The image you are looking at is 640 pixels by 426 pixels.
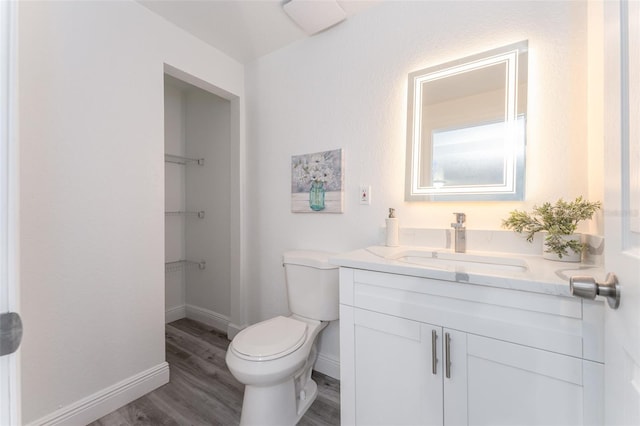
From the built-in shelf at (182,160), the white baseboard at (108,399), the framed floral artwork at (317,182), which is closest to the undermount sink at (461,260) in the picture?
the framed floral artwork at (317,182)

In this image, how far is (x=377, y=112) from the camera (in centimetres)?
156

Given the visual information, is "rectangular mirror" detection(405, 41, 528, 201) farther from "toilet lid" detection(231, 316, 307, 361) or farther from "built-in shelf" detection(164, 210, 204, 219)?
"built-in shelf" detection(164, 210, 204, 219)

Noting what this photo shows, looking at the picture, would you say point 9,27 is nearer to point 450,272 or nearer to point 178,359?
point 450,272

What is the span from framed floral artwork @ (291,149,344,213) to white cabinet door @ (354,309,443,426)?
2.65 ft

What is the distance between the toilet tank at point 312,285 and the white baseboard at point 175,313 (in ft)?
5.20

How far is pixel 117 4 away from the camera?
1461 mm

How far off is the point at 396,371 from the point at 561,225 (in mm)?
836

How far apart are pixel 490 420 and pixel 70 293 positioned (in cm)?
185

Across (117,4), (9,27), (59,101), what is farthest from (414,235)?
(117,4)

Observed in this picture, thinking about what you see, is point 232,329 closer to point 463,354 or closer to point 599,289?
point 463,354

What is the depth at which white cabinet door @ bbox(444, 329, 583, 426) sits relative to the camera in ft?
2.40

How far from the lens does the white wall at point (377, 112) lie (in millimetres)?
1114

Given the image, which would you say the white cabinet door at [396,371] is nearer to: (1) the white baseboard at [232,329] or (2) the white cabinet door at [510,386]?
(2) the white cabinet door at [510,386]

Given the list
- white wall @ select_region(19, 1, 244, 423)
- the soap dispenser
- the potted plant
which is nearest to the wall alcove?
white wall @ select_region(19, 1, 244, 423)
